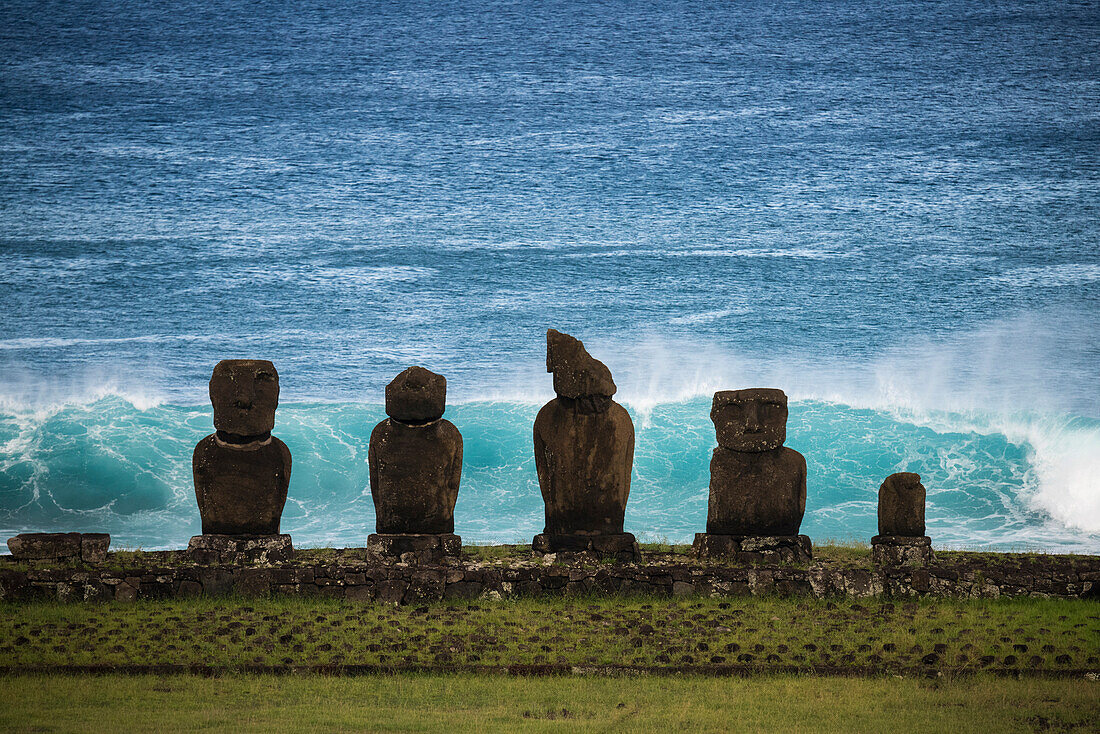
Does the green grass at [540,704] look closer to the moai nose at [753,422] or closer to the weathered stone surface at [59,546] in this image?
the moai nose at [753,422]

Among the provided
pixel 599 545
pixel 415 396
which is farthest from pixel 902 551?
pixel 415 396

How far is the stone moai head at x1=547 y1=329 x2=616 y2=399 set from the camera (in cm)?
1627

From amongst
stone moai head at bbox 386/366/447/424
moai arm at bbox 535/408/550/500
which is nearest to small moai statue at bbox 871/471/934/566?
moai arm at bbox 535/408/550/500

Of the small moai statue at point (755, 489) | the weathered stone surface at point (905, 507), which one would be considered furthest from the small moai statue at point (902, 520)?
the small moai statue at point (755, 489)

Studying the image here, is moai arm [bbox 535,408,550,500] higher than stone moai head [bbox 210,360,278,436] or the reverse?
the reverse

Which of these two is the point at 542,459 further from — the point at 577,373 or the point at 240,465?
the point at 240,465

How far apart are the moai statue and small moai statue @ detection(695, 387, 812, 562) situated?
4.55ft

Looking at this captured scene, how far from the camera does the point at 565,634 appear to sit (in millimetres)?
12984

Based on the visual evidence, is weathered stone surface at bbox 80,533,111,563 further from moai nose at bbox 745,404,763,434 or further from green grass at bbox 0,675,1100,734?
moai nose at bbox 745,404,763,434

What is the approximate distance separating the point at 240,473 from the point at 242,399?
0.97 metres

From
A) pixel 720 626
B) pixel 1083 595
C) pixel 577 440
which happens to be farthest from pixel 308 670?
pixel 1083 595

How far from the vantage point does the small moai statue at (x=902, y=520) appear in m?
17.0

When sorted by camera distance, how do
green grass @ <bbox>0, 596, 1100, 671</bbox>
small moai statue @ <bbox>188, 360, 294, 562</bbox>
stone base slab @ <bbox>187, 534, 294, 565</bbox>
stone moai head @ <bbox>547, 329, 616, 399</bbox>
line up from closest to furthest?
green grass @ <bbox>0, 596, 1100, 671</bbox> → stone moai head @ <bbox>547, 329, 616, 399</bbox> → stone base slab @ <bbox>187, 534, 294, 565</bbox> → small moai statue @ <bbox>188, 360, 294, 562</bbox>

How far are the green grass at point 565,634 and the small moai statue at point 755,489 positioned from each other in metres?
2.19
